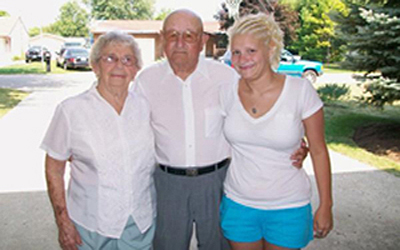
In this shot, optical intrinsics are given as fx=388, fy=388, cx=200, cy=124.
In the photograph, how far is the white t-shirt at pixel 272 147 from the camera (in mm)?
2084

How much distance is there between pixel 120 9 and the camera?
8125 cm

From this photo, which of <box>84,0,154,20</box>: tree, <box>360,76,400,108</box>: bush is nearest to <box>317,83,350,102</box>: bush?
<box>360,76,400,108</box>: bush

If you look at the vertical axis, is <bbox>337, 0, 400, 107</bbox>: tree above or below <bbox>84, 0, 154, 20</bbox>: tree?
below

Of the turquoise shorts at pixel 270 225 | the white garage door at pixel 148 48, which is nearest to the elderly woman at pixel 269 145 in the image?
the turquoise shorts at pixel 270 225

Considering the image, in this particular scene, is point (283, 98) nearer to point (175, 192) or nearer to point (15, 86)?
point (175, 192)

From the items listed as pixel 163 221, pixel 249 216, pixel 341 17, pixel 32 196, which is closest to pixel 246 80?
pixel 249 216

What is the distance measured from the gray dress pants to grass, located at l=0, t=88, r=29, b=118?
9.34 metres

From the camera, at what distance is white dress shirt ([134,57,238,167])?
98.2 inches

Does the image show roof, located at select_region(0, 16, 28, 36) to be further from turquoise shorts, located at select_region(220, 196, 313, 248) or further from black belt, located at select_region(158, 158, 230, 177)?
turquoise shorts, located at select_region(220, 196, 313, 248)

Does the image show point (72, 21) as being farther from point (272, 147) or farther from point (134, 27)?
point (272, 147)

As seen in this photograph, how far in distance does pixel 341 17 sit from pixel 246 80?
725 cm

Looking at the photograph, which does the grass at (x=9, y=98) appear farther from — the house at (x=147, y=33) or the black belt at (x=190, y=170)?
the house at (x=147, y=33)

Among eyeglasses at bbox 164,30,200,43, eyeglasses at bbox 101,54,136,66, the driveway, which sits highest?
eyeglasses at bbox 164,30,200,43

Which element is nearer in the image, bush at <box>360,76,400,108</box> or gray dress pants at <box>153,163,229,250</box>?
gray dress pants at <box>153,163,229,250</box>
